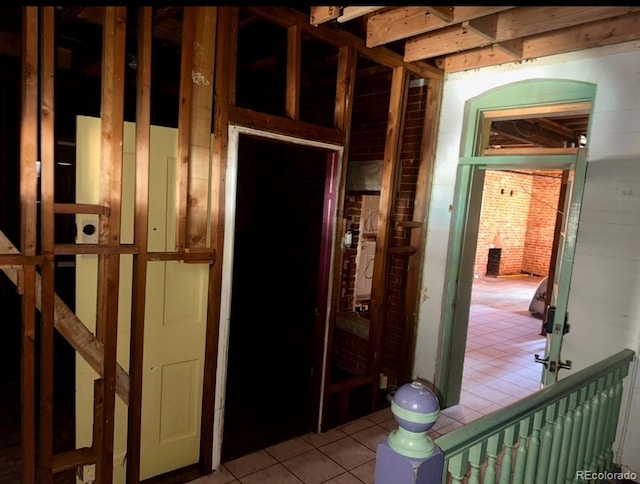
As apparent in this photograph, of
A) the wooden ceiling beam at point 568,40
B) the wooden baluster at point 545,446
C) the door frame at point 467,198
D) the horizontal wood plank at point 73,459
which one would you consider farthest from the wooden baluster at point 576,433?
the horizontal wood plank at point 73,459

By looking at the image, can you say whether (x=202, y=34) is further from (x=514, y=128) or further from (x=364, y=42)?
(x=514, y=128)

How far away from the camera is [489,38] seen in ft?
8.79

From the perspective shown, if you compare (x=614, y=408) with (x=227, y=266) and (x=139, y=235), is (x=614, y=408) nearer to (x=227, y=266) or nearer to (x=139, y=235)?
(x=227, y=266)

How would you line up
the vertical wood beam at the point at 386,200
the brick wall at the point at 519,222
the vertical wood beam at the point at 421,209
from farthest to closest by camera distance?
the brick wall at the point at 519,222 → the vertical wood beam at the point at 421,209 → the vertical wood beam at the point at 386,200

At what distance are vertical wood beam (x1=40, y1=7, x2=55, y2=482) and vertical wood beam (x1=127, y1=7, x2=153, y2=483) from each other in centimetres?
38

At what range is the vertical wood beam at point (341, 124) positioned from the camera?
2987mm

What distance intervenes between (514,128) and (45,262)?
5.03 m

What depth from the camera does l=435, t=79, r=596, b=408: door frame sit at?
10.2 feet

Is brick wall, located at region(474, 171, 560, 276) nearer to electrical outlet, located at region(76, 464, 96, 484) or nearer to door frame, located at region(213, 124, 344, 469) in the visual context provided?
door frame, located at region(213, 124, 344, 469)

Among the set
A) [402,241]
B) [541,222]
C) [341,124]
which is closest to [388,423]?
[402,241]

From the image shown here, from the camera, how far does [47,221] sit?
1945mm

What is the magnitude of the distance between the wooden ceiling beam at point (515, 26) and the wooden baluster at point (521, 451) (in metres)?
2.21

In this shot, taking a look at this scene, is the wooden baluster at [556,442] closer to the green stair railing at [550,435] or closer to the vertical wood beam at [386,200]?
the green stair railing at [550,435]

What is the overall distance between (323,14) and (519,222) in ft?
34.5
